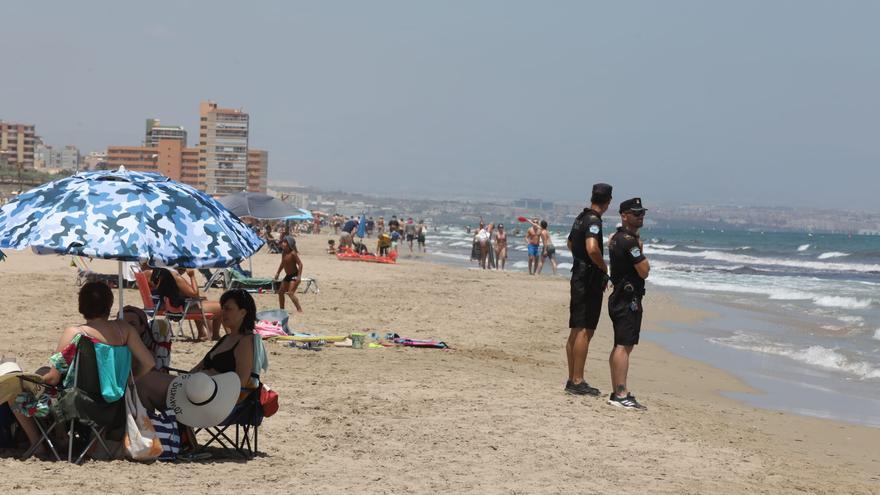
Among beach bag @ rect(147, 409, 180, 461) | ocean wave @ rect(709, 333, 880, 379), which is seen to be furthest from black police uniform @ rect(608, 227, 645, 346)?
ocean wave @ rect(709, 333, 880, 379)

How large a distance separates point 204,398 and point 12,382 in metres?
0.98

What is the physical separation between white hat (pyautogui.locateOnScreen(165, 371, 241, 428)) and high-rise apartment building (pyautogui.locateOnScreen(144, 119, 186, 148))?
18372cm

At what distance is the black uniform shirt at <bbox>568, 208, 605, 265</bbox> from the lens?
8375 millimetres

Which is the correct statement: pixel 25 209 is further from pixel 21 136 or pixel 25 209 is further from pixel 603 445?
pixel 21 136

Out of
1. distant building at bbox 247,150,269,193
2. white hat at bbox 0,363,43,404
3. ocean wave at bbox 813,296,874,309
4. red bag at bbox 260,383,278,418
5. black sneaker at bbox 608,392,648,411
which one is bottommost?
ocean wave at bbox 813,296,874,309

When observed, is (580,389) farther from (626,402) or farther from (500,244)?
(500,244)

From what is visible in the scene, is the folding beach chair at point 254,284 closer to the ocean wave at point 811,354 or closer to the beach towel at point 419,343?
the beach towel at point 419,343

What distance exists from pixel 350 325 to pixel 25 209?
812cm

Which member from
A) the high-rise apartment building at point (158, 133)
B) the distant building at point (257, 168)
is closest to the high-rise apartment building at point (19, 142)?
the high-rise apartment building at point (158, 133)

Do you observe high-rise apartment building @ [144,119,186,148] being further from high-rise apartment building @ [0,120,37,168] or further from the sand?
the sand

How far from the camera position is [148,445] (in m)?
5.84

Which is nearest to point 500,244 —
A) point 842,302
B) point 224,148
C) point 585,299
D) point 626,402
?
point 842,302

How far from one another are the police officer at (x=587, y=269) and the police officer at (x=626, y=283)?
137mm

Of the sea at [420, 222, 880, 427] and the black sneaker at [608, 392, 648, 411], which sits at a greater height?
the black sneaker at [608, 392, 648, 411]
